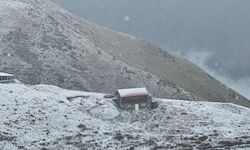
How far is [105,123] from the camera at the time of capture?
6569 cm

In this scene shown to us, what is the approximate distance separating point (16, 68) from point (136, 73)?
141 ft

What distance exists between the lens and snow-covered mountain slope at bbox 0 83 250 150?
57.9m

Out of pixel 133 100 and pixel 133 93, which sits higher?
pixel 133 93

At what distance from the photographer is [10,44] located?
132 metres

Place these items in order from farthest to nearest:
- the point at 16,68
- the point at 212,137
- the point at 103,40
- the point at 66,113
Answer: the point at 103,40 → the point at 16,68 → the point at 66,113 → the point at 212,137

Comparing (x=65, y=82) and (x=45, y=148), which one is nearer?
(x=45, y=148)

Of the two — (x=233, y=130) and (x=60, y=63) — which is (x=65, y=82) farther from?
(x=233, y=130)

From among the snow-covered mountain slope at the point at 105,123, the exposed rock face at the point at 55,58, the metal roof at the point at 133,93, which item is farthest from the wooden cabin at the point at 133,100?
the exposed rock face at the point at 55,58

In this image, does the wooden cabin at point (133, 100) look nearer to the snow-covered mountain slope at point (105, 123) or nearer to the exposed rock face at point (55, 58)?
the snow-covered mountain slope at point (105, 123)

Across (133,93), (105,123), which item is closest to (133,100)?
(133,93)

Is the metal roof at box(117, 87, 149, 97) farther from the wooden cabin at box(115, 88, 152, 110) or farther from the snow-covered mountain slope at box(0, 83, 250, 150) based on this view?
the snow-covered mountain slope at box(0, 83, 250, 150)

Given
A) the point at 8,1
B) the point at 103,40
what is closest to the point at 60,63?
the point at 8,1

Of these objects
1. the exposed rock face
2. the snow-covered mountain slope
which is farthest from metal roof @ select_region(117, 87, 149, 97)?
the exposed rock face

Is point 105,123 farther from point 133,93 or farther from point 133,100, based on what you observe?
point 133,93
